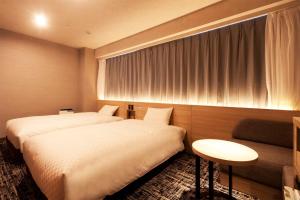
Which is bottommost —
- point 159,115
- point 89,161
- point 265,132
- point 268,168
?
point 268,168

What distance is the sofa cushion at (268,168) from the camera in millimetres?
1445

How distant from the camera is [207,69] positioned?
276 cm

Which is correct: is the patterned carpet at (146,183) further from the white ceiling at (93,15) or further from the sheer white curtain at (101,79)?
the sheer white curtain at (101,79)

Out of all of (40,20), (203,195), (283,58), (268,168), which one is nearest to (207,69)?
(283,58)

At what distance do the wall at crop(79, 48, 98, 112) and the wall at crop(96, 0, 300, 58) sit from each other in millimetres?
1500

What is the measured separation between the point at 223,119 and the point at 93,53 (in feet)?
14.2

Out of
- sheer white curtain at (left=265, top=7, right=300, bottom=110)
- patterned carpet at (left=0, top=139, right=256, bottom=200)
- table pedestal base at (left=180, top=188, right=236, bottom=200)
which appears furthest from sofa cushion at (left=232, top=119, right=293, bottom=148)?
table pedestal base at (left=180, top=188, right=236, bottom=200)

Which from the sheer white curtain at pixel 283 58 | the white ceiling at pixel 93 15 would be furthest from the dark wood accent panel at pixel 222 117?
the white ceiling at pixel 93 15

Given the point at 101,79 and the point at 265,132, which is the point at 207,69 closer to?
the point at 265,132

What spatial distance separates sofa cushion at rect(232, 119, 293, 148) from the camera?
1.87 metres

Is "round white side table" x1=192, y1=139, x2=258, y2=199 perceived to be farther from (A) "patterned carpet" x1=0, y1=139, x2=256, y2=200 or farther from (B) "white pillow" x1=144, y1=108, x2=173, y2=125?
(B) "white pillow" x1=144, y1=108, x2=173, y2=125

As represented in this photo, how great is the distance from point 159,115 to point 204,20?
187 centimetres

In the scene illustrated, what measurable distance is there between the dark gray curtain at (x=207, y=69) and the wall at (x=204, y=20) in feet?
Answer: 0.46

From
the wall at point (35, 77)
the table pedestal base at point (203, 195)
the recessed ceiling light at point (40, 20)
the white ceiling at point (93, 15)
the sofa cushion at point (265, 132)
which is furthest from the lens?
the wall at point (35, 77)
